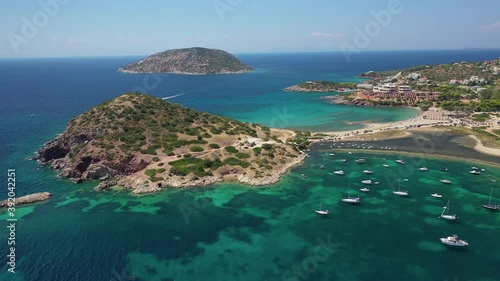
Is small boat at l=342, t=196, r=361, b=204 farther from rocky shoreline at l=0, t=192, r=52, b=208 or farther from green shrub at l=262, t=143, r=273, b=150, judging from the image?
rocky shoreline at l=0, t=192, r=52, b=208

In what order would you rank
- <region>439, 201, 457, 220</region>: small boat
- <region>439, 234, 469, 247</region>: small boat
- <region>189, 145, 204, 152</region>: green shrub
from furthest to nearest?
<region>189, 145, 204, 152</region>: green shrub < <region>439, 201, 457, 220</region>: small boat < <region>439, 234, 469, 247</region>: small boat

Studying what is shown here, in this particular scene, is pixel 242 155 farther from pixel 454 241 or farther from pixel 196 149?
pixel 454 241

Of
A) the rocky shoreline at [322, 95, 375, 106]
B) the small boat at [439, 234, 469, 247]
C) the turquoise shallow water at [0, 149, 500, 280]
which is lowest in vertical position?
the turquoise shallow water at [0, 149, 500, 280]

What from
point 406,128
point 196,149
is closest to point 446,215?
point 196,149

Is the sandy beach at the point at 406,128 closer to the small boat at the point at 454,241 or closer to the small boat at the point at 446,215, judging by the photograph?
the small boat at the point at 446,215

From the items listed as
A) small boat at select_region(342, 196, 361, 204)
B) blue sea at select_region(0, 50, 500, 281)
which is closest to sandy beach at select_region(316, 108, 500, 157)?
blue sea at select_region(0, 50, 500, 281)

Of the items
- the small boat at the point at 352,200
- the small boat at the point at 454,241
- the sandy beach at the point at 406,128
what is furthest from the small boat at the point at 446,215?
the sandy beach at the point at 406,128

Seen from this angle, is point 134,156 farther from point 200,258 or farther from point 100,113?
point 200,258
